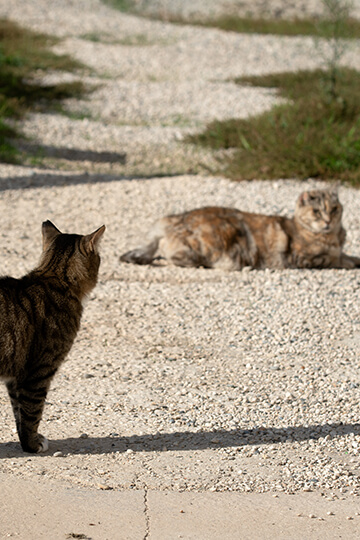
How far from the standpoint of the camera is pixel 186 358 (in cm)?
520

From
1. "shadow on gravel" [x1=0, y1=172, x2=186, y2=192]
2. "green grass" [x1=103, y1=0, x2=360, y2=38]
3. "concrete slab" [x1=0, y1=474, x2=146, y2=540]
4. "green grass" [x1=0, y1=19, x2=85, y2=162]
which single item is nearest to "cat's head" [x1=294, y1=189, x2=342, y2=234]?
"shadow on gravel" [x1=0, y1=172, x2=186, y2=192]

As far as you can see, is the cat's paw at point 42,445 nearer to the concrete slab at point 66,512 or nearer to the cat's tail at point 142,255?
the concrete slab at point 66,512

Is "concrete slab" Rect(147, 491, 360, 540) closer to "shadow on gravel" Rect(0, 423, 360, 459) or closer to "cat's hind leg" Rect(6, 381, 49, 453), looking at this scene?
"shadow on gravel" Rect(0, 423, 360, 459)

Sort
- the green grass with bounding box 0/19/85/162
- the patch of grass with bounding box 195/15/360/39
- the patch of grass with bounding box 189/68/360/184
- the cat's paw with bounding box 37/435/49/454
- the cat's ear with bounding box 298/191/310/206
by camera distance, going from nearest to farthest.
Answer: the cat's paw with bounding box 37/435/49/454, the cat's ear with bounding box 298/191/310/206, the patch of grass with bounding box 189/68/360/184, the green grass with bounding box 0/19/85/162, the patch of grass with bounding box 195/15/360/39

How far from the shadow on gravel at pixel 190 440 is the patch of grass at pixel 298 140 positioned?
19.4 feet

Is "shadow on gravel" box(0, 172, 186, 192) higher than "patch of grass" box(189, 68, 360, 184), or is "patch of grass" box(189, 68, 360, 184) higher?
"patch of grass" box(189, 68, 360, 184)

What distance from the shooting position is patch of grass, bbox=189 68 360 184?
986 cm

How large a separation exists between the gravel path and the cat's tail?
0.10m

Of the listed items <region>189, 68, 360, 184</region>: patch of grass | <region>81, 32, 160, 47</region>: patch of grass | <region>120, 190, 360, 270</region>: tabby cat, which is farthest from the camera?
<region>81, 32, 160, 47</region>: patch of grass

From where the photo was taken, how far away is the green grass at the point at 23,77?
499 inches

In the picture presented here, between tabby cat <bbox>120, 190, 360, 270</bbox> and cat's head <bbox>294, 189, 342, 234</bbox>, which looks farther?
cat's head <bbox>294, 189, 342, 234</bbox>

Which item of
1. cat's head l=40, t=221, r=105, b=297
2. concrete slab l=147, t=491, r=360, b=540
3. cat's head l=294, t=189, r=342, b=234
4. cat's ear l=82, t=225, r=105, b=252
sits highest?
cat's ear l=82, t=225, r=105, b=252

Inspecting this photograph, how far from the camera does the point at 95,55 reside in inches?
714

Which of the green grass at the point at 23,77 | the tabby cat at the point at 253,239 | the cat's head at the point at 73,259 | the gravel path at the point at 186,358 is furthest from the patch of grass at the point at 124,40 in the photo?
the cat's head at the point at 73,259
